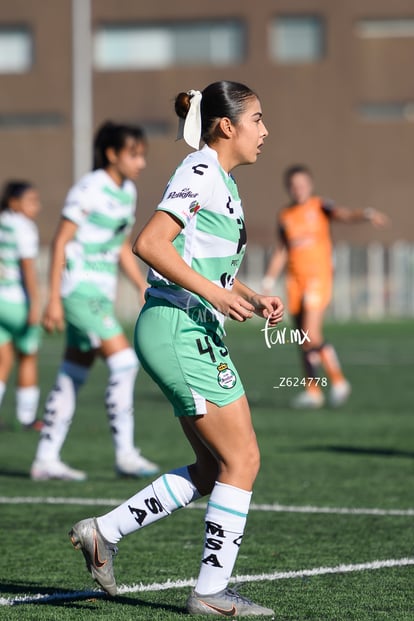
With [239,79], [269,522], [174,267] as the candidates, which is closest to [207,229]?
[174,267]

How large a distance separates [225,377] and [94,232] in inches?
164

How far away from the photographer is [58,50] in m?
46.8

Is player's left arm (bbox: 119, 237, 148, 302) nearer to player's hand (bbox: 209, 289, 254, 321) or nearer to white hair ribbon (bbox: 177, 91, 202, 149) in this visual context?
white hair ribbon (bbox: 177, 91, 202, 149)

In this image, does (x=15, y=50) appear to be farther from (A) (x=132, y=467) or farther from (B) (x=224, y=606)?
(B) (x=224, y=606)

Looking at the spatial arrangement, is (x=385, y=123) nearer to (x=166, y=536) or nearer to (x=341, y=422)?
(x=341, y=422)

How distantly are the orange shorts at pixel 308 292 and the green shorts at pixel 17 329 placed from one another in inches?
135

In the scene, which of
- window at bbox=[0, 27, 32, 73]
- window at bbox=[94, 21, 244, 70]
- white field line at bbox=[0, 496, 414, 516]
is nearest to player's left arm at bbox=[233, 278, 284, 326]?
white field line at bbox=[0, 496, 414, 516]

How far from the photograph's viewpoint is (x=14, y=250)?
480 inches

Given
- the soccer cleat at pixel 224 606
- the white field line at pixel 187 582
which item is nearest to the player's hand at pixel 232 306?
the soccer cleat at pixel 224 606

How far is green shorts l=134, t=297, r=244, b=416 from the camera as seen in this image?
5117mm

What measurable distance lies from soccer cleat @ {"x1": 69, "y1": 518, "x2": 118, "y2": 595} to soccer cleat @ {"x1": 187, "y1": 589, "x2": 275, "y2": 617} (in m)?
0.35

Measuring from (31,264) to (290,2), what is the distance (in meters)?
34.4

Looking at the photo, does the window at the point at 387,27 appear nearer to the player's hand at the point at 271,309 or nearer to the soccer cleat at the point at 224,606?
the player's hand at the point at 271,309

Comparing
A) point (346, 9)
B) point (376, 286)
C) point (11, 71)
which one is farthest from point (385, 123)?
point (11, 71)
